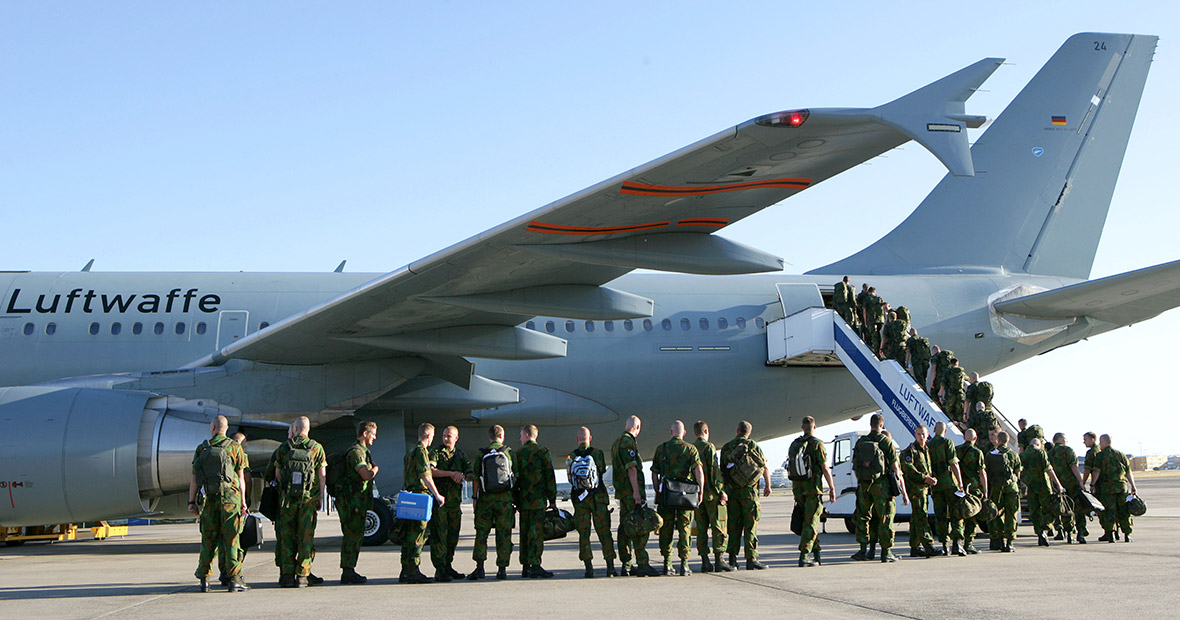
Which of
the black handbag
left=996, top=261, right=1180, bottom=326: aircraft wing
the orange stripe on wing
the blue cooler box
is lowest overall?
the blue cooler box

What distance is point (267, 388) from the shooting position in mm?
12016

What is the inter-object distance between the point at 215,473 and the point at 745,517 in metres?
4.45

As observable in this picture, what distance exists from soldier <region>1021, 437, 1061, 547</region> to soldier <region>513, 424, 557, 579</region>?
5.77m

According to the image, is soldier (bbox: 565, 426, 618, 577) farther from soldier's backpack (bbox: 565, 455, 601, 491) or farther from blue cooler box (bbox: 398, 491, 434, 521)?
blue cooler box (bbox: 398, 491, 434, 521)

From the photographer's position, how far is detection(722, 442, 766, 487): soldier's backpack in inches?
351

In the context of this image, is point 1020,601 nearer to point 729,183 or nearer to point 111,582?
point 729,183

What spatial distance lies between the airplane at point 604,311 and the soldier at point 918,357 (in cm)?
145

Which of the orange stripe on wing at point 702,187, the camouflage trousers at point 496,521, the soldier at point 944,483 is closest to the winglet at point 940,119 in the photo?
the orange stripe on wing at point 702,187

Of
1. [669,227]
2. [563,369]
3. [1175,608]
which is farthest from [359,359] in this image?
[1175,608]

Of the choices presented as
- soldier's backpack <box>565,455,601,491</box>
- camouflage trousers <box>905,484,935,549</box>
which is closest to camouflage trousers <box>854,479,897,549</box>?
camouflage trousers <box>905,484,935,549</box>

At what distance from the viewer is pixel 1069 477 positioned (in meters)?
12.0

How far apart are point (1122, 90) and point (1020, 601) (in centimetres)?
1369

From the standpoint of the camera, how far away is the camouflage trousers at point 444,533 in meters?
8.52

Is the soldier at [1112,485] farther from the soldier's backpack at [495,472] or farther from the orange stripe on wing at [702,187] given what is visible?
the soldier's backpack at [495,472]
